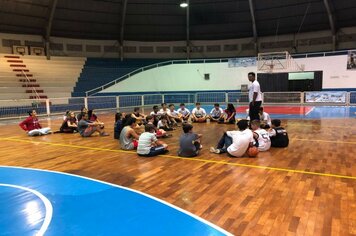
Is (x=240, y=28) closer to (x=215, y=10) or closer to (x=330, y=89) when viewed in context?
(x=215, y=10)

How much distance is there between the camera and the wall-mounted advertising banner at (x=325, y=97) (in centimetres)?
2114

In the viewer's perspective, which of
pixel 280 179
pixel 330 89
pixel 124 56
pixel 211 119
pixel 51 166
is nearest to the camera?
pixel 280 179

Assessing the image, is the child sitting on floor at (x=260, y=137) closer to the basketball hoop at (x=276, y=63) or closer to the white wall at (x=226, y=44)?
the basketball hoop at (x=276, y=63)

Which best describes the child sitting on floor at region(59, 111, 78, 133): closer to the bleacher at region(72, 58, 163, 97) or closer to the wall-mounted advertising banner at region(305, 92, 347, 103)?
the bleacher at region(72, 58, 163, 97)

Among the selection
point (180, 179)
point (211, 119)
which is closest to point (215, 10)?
point (211, 119)

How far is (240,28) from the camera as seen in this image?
29.3 m

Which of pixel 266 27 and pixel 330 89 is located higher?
pixel 266 27

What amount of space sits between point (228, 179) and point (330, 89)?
21.5 m

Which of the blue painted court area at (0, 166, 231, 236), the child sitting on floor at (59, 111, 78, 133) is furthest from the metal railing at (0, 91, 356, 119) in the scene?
the blue painted court area at (0, 166, 231, 236)

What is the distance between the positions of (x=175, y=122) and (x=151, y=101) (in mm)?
12790

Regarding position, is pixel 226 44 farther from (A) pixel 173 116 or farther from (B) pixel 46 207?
(B) pixel 46 207

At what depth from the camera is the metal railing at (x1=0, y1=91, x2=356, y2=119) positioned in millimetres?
17672

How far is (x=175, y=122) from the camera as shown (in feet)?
41.3

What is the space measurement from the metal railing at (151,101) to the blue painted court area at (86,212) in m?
13.6
